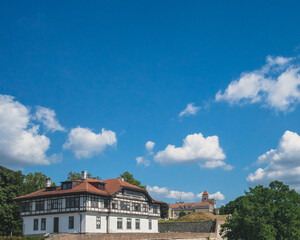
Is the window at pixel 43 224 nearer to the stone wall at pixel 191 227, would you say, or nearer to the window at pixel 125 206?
the window at pixel 125 206

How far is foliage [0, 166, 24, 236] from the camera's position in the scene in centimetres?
Result: 4828

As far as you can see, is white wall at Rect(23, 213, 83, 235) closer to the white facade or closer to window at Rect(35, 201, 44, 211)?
the white facade

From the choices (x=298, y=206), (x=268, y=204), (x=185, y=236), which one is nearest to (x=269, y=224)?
(x=268, y=204)

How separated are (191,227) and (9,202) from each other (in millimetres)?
28723

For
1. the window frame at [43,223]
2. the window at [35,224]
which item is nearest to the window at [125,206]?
the window frame at [43,223]

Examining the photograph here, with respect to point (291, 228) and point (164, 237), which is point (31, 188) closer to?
point (164, 237)

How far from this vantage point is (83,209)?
41.7 metres

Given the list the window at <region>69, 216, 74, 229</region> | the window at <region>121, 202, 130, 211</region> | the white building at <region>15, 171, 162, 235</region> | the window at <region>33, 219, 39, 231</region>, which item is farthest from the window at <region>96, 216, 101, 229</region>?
the window at <region>33, 219, 39, 231</region>

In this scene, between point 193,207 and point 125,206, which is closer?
point 125,206

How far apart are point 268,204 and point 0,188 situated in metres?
35.3

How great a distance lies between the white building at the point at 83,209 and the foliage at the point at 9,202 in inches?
133

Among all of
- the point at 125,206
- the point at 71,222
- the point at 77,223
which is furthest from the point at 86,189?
the point at 125,206

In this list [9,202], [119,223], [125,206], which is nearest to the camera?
[119,223]

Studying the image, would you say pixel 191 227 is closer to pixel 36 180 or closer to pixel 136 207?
pixel 136 207
